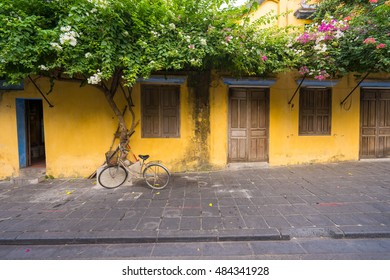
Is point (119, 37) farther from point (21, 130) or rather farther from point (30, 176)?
point (30, 176)

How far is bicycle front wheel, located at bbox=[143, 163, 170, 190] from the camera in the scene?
16.8ft

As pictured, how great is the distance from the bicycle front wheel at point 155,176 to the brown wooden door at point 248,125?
2376 millimetres

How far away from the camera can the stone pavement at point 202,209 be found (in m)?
3.19

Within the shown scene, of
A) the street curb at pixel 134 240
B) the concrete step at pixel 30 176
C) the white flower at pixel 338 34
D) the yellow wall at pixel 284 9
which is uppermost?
the yellow wall at pixel 284 9

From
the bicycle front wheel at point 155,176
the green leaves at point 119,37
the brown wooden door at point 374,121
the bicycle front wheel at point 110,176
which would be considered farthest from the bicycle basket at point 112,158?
the brown wooden door at point 374,121

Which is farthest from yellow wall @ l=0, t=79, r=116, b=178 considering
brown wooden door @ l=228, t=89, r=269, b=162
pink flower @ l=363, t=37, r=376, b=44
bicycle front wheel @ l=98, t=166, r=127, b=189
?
pink flower @ l=363, t=37, r=376, b=44

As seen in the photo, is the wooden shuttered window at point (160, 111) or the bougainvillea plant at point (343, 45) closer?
the bougainvillea plant at point (343, 45)

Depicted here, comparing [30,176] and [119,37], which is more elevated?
[119,37]

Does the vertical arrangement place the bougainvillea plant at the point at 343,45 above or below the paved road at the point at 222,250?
above

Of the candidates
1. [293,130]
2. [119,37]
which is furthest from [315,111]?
[119,37]

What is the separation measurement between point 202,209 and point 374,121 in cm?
731

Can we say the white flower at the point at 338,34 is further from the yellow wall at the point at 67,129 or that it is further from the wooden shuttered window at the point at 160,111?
the yellow wall at the point at 67,129

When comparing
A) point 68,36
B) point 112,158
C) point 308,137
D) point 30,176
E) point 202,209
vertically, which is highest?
point 68,36

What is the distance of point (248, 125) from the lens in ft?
22.5
